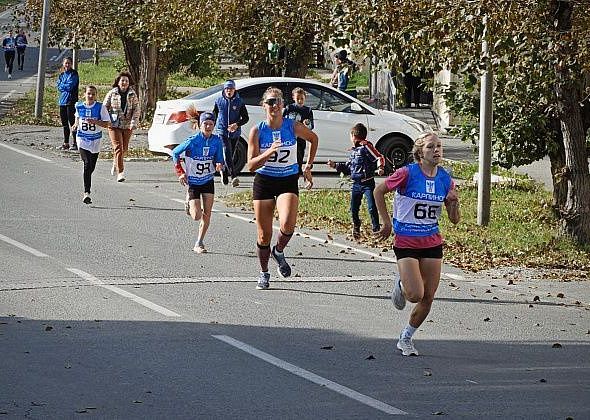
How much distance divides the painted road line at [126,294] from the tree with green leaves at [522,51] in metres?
4.20

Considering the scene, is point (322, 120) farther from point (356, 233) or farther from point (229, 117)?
point (356, 233)

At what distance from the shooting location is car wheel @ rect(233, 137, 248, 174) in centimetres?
2211

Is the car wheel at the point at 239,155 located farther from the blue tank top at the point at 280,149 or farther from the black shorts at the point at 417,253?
the black shorts at the point at 417,253

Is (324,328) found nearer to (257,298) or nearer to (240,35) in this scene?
(257,298)

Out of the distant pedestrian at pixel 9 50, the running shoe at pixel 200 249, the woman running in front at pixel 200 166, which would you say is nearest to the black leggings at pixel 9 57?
the distant pedestrian at pixel 9 50

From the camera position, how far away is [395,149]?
76.8ft

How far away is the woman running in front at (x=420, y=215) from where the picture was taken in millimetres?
9711

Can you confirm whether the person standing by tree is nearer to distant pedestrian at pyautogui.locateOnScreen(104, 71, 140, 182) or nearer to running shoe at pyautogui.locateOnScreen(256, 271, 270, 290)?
distant pedestrian at pyautogui.locateOnScreen(104, 71, 140, 182)

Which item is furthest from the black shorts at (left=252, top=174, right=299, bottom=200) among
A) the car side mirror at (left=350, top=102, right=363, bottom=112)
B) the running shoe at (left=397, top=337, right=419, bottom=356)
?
the car side mirror at (left=350, top=102, right=363, bottom=112)

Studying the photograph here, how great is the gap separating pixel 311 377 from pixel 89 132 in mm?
10564

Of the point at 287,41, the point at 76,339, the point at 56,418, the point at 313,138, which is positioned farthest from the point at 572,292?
the point at 287,41

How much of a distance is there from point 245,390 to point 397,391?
999mm

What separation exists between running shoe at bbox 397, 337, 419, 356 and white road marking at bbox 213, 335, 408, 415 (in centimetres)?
97

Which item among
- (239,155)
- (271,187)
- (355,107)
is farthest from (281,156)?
(355,107)
